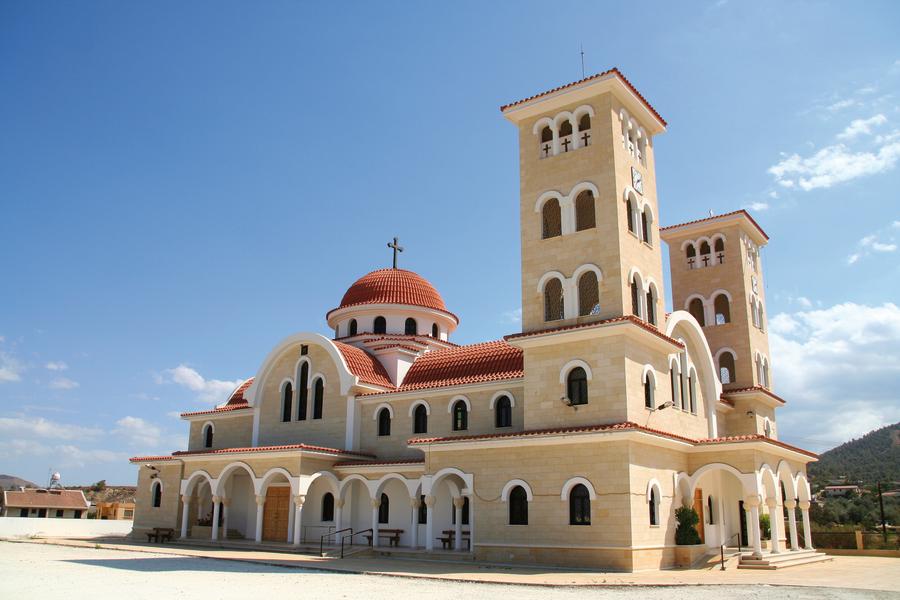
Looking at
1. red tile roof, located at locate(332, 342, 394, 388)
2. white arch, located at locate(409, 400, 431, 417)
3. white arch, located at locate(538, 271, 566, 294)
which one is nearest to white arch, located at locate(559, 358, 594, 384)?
white arch, located at locate(538, 271, 566, 294)

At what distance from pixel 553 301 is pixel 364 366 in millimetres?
9707

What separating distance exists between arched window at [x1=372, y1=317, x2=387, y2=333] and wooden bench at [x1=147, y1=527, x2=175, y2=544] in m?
11.2

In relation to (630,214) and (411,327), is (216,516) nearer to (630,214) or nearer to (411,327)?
(411,327)

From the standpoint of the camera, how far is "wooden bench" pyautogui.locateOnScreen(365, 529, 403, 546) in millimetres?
24750

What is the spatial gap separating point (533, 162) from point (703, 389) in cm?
974

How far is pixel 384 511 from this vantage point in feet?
85.6

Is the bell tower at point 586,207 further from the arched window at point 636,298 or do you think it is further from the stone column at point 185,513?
the stone column at point 185,513

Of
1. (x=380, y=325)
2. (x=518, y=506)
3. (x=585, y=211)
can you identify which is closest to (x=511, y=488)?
(x=518, y=506)

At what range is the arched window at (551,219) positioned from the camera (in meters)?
22.0

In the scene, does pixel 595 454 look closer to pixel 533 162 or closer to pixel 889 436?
pixel 533 162

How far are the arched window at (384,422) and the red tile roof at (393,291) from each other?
18.6 feet

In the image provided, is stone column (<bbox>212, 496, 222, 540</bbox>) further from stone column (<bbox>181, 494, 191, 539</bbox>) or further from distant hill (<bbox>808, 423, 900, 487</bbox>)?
distant hill (<bbox>808, 423, 900, 487</bbox>)

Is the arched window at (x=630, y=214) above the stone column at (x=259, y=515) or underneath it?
above

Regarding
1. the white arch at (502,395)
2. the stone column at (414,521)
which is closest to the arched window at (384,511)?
the stone column at (414,521)
